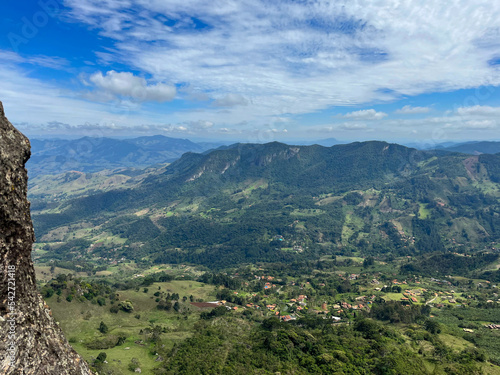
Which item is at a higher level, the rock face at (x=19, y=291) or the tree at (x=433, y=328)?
the rock face at (x=19, y=291)

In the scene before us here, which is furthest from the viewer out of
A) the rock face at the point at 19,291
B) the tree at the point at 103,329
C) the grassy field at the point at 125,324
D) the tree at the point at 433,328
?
the tree at the point at 433,328

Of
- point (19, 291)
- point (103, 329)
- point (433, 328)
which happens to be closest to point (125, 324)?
point (103, 329)

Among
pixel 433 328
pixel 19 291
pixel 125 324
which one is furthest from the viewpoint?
pixel 125 324

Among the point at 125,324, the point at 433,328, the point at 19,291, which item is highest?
the point at 19,291

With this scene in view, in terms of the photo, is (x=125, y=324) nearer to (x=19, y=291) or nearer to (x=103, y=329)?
(x=103, y=329)

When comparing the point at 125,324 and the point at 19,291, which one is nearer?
the point at 19,291

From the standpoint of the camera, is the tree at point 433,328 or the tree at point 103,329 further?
the tree at point 433,328

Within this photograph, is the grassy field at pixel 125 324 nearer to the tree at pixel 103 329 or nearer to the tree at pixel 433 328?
the tree at pixel 103 329

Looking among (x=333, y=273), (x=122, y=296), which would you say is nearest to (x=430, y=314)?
(x=333, y=273)

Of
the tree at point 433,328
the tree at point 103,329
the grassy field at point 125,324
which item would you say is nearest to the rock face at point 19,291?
the grassy field at point 125,324
